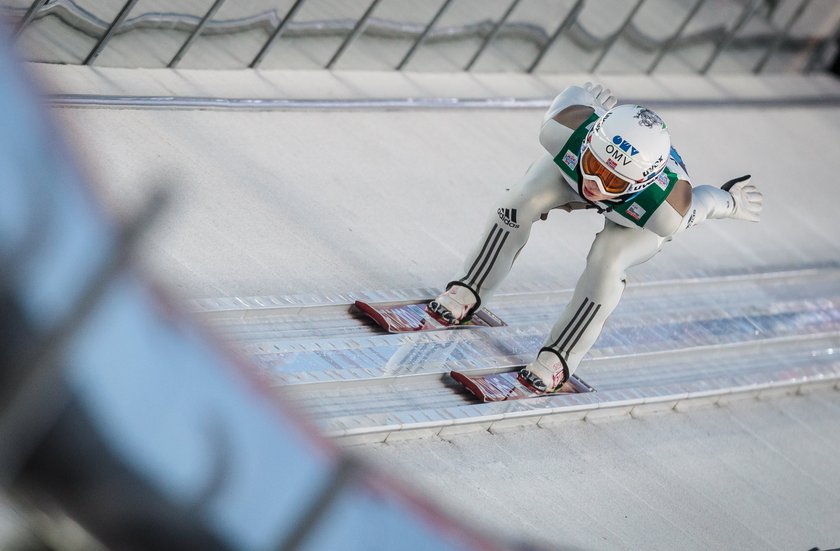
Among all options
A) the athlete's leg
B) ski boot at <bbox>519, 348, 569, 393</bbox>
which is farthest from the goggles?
ski boot at <bbox>519, 348, 569, 393</bbox>

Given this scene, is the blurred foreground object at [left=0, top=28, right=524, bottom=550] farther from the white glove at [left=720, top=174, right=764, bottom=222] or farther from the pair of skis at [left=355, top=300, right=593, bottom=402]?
the white glove at [left=720, top=174, right=764, bottom=222]

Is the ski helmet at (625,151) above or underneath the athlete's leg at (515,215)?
above

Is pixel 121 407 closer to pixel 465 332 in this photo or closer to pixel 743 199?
pixel 465 332

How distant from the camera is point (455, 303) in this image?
6.75m

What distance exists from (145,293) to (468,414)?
3.67 metres

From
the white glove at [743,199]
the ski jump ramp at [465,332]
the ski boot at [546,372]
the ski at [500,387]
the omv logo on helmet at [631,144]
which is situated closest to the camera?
the omv logo on helmet at [631,144]

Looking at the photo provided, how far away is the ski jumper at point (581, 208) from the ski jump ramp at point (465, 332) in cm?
47

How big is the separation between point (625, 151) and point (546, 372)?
4.22 ft

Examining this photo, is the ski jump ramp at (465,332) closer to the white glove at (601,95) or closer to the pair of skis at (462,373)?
the pair of skis at (462,373)

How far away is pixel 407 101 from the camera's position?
33.2 feet

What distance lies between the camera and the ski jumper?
6.02m

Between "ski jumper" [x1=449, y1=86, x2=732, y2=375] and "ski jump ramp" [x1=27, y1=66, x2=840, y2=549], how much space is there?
0.47m

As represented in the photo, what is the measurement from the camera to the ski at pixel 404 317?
21.5ft

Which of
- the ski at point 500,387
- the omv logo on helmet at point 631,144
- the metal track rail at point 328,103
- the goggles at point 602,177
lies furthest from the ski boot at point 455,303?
the metal track rail at point 328,103
